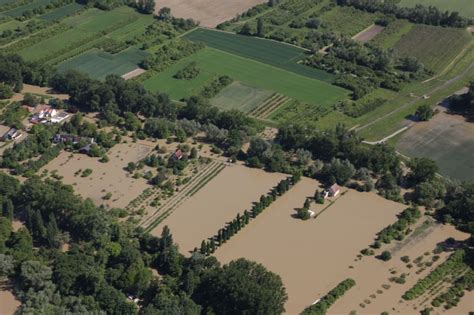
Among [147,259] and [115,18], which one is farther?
[115,18]

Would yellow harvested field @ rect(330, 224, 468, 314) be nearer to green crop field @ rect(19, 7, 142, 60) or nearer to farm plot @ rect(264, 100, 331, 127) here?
farm plot @ rect(264, 100, 331, 127)

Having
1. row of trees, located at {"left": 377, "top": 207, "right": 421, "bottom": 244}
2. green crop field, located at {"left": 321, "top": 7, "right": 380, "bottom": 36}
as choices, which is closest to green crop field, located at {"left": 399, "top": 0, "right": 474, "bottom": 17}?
green crop field, located at {"left": 321, "top": 7, "right": 380, "bottom": 36}

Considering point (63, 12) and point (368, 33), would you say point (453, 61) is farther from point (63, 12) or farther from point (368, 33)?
A: point (63, 12)

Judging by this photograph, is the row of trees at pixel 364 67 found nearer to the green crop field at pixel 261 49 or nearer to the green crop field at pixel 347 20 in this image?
the green crop field at pixel 261 49

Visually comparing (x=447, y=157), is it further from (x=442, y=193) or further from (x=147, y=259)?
(x=147, y=259)

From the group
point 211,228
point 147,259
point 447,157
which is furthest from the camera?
point 447,157

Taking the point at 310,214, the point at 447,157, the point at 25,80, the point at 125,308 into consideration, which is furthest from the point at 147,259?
the point at 25,80

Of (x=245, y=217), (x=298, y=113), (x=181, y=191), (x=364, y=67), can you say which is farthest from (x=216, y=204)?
(x=364, y=67)
